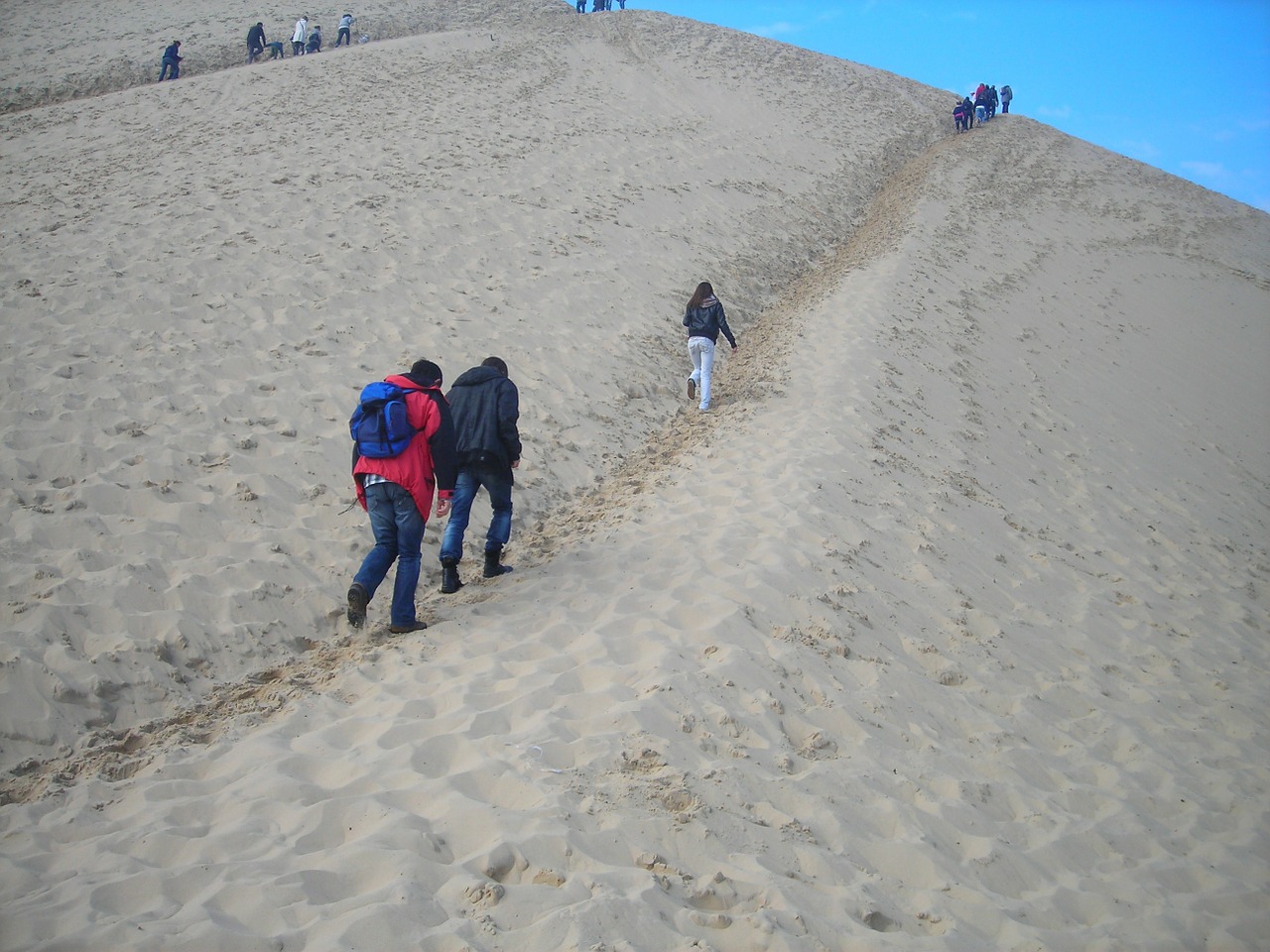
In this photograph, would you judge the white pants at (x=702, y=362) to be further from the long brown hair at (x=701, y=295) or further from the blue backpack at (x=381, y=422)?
the blue backpack at (x=381, y=422)

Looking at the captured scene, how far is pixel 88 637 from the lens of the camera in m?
4.94

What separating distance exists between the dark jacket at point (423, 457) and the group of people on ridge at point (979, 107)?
27200 millimetres

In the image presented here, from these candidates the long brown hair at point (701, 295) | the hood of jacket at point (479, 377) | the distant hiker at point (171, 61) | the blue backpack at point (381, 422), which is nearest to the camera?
the blue backpack at point (381, 422)

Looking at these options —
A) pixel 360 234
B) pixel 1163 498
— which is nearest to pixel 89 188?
pixel 360 234

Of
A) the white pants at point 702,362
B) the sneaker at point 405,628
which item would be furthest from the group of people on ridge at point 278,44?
the sneaker at point 405,628

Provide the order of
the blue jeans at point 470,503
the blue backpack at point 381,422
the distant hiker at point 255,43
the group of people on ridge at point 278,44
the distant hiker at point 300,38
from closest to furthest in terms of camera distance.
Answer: the blue backpack at point 381,422, the blue jeans at point 470,503, the group of people on ridge at point 278,44, the distant hiker at point 255,43, the distant hiker at point 300,38

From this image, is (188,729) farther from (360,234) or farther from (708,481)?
(360,234)

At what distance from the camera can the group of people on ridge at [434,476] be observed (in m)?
5.36

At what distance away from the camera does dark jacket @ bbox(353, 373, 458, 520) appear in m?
5.36

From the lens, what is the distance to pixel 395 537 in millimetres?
5414

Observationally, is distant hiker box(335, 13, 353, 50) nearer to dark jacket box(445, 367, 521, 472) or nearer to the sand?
the sand

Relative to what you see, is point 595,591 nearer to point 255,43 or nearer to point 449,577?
point 449,577

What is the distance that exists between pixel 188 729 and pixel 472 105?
17847 millimetres

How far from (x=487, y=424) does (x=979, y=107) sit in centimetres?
2923
